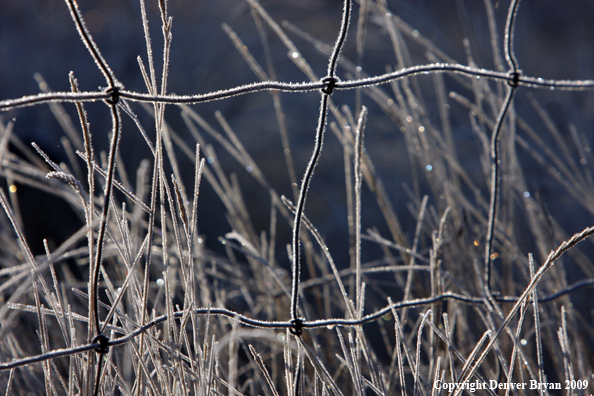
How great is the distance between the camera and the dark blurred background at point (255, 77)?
1388 millimetres

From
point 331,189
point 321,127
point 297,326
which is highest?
point 331,189

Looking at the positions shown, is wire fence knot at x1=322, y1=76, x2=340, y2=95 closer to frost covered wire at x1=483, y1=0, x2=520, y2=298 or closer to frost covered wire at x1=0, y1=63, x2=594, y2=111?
frost covered wire at x1=0, y1=63, x2=594, y2=111

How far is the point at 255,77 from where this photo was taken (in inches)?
60.9

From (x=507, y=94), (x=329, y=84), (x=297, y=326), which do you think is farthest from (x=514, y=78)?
(x=297, y=326)

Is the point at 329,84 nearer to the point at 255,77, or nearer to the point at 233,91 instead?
the point at 233,91

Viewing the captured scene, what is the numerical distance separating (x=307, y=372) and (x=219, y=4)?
1.42 meters

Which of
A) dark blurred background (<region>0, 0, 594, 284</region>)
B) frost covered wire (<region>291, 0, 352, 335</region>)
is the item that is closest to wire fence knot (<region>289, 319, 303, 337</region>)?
frost covered wire (<region>291, 0, 352, 335</region>)

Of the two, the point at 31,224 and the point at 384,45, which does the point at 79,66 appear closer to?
the point at 31,224

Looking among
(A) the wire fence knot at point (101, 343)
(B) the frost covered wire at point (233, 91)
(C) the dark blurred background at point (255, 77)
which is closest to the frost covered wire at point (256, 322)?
(A) the wire fence knot at point (101, 343)

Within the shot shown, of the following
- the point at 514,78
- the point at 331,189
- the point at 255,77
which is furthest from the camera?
the point at 255,77

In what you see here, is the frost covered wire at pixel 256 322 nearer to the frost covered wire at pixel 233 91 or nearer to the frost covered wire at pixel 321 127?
the frost covered wire at pixel 321 127

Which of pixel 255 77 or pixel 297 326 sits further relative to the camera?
pixel 255 77

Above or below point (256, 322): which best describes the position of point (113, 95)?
above

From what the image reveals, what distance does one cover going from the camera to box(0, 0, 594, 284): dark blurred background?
1388 millimetres
